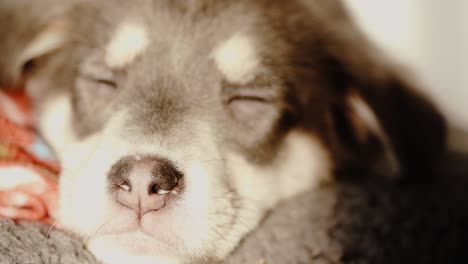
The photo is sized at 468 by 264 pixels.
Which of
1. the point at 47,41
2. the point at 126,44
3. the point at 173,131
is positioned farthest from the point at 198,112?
the point at 47,41

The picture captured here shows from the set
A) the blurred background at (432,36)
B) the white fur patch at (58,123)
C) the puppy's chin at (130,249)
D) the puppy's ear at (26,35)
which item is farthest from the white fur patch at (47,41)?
the blurred background at (432,36)

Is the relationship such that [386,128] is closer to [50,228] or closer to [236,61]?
[236,61]

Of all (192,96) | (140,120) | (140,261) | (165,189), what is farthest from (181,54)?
(140,261)

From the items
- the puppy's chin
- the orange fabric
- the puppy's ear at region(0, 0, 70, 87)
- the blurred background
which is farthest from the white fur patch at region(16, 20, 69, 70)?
the blurred background

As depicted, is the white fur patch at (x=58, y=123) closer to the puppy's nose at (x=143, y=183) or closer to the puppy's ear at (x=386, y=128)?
the puppy's nose at (x=143, y=183)

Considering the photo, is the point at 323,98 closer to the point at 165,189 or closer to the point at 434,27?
the point at 165,189

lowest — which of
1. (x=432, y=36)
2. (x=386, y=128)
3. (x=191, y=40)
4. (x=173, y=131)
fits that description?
(x=173, y=131)

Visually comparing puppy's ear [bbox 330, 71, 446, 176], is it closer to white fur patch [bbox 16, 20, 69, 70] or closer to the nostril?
the nostril
